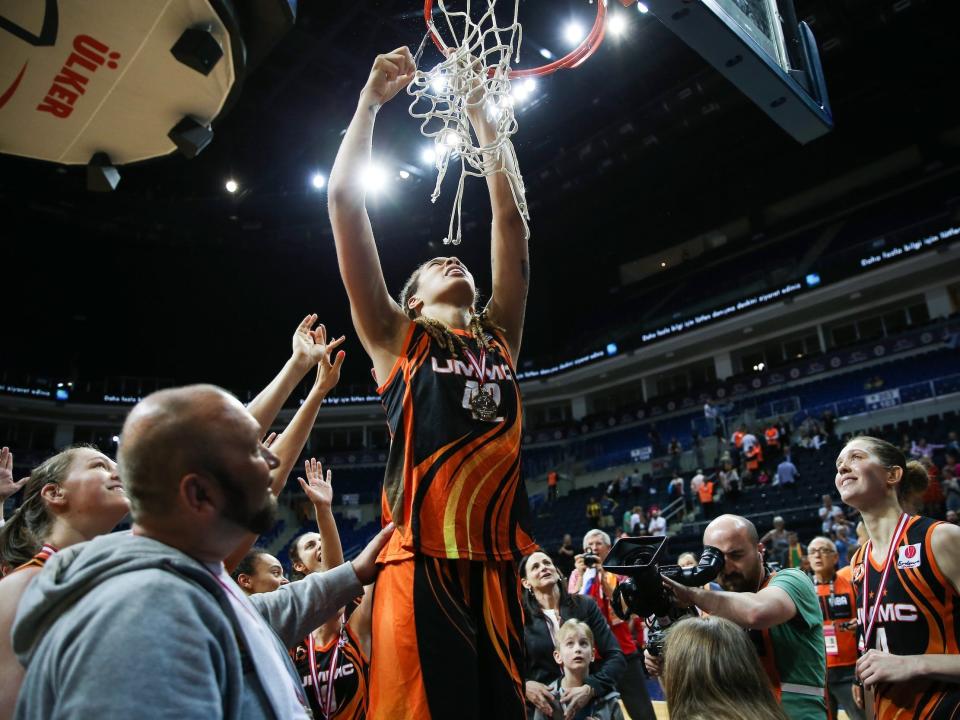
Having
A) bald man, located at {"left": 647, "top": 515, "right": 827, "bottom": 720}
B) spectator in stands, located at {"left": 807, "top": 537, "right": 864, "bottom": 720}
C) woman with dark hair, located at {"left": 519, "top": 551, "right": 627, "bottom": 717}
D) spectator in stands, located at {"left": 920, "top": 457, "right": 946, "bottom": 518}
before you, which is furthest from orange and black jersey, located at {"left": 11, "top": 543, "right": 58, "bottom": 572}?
spectator in stands, located at {"left": 920, "top": 457, "right": 946, "bottom": 518}

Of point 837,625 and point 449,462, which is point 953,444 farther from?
point 449,462

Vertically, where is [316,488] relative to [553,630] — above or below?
above

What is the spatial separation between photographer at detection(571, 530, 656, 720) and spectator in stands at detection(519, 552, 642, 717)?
354 millimetres

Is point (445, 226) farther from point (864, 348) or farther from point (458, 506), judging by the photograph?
point (458, 506)

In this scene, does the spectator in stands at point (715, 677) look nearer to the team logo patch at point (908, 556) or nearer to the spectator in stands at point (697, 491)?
the team logo patch at point (908, 556)

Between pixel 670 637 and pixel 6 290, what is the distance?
26.2 meters

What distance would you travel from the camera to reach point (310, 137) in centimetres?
1875

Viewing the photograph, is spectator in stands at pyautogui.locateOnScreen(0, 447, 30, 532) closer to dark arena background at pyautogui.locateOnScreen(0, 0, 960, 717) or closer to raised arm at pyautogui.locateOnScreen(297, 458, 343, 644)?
raised arm at pyautogui.locateOnScreen(297, 458, 343, 644)

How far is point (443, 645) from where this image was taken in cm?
182

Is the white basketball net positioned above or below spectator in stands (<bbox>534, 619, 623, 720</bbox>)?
above

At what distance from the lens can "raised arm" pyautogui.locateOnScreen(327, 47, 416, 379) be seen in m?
2.19

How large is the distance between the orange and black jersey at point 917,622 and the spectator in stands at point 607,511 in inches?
645

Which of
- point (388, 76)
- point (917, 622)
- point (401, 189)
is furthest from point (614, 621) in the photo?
point (401, 189)

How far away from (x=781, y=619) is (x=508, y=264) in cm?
193
